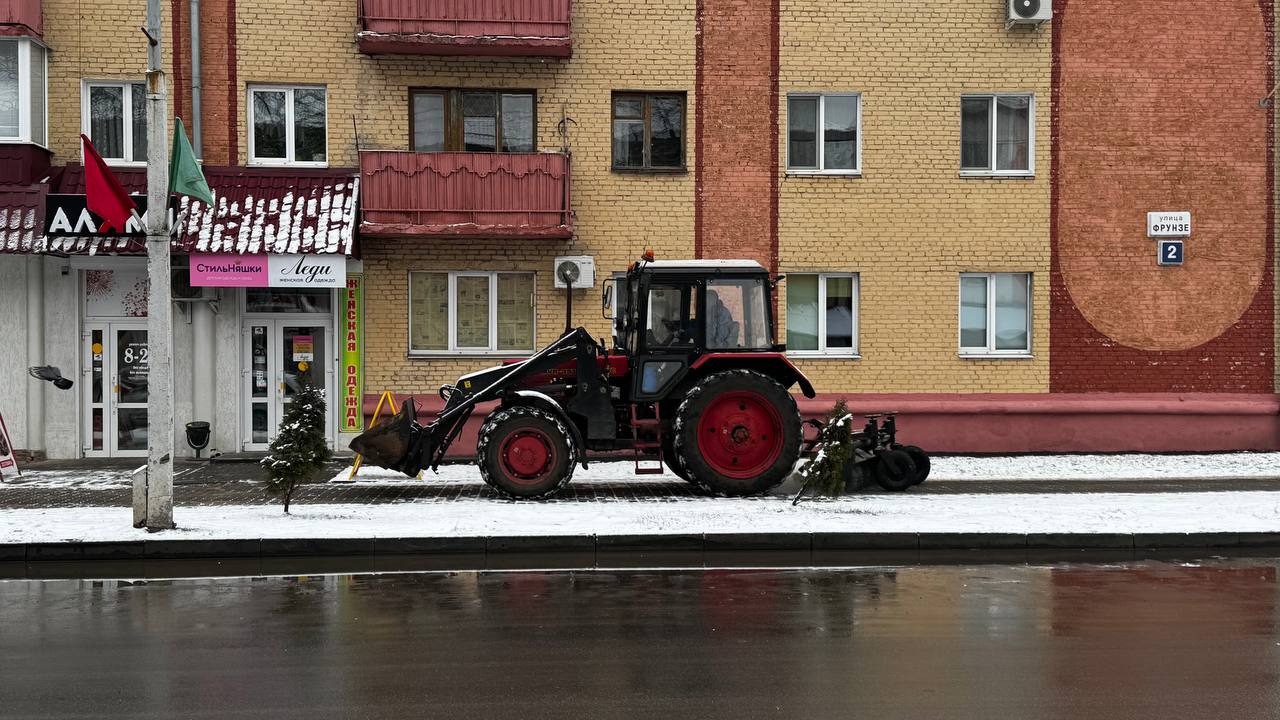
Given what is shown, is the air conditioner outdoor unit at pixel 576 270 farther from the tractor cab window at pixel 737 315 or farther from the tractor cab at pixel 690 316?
the tractor cab window at pixel 737 315

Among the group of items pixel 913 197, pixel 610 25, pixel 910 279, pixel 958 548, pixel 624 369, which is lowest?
pixel 958 548

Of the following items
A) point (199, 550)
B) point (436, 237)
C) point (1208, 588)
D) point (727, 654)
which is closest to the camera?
point (727, 654)

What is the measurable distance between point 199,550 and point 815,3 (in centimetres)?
1307

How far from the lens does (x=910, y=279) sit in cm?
1941

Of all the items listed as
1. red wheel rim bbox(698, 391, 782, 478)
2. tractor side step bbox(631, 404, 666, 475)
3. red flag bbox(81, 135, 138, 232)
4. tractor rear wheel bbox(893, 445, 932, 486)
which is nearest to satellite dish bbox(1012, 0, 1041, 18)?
tractor rear wheel bbox(893, 445, 932, 486)

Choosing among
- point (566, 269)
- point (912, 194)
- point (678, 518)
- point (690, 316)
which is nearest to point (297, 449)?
A: point (678, 518)

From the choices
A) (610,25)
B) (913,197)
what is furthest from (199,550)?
(913,197)

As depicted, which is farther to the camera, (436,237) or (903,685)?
(436,237)

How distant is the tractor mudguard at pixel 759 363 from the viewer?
45.8 feet

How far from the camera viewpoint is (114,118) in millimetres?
18766

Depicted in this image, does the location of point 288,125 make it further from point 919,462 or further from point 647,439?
point 919,462

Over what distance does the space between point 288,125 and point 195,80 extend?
1.48m

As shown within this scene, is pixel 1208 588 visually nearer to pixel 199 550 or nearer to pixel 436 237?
pixel 199 550

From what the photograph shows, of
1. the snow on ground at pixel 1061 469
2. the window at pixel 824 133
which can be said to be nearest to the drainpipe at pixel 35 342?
the snow on ground at pixel 1061 469
